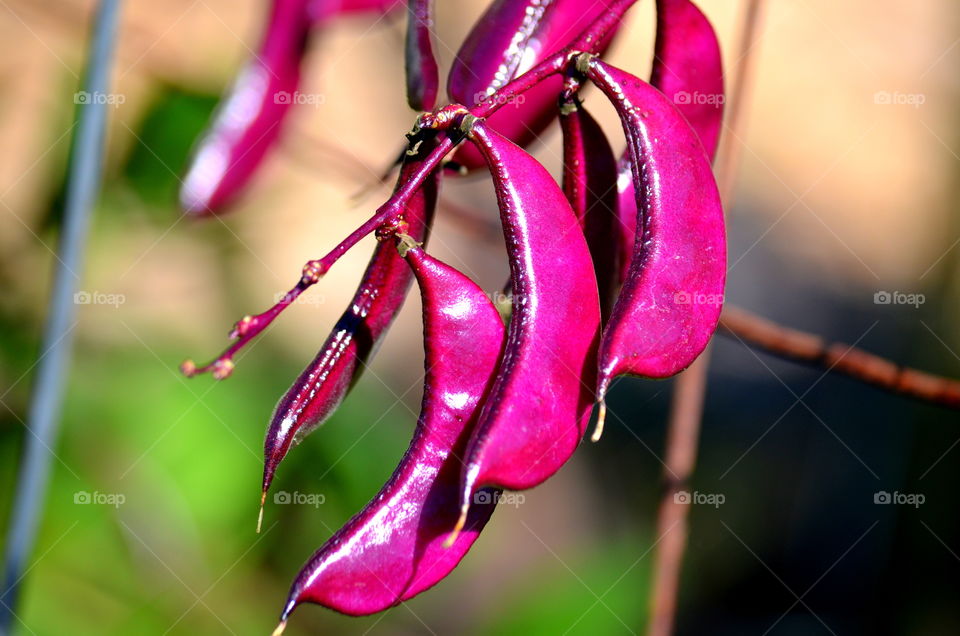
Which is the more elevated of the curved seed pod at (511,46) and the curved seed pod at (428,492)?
the curved seed pod at (511,46)

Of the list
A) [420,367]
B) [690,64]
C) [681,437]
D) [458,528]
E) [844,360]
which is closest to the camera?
[458,528]

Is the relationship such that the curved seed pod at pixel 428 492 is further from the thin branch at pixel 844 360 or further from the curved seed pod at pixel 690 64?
the thin branch at pixel 844 360

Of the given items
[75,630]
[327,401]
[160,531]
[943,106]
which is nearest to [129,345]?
[160,531]

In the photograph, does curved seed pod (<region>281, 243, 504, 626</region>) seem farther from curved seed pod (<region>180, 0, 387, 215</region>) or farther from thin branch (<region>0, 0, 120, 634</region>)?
curved seed pod (<region>180, 0, 387, 215</region>)

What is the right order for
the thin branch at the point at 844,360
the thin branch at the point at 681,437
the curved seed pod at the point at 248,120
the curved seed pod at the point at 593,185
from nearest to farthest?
the curved seed pod at the point at 593,185 < the thin branch at the point at 844,360 < the thin branch at the point at 681,437 < the curved seed pod at the point at 248,120

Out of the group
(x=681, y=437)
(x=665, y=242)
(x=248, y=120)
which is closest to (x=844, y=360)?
(x=681, y=437)

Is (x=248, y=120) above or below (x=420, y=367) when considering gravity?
above

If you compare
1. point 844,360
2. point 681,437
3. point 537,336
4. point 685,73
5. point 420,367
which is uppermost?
point 685,73

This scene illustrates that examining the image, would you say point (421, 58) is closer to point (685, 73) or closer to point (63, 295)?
point (685, 73)

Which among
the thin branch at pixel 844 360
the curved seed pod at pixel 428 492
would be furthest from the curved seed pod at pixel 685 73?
the thin branch at pixel 844 360
